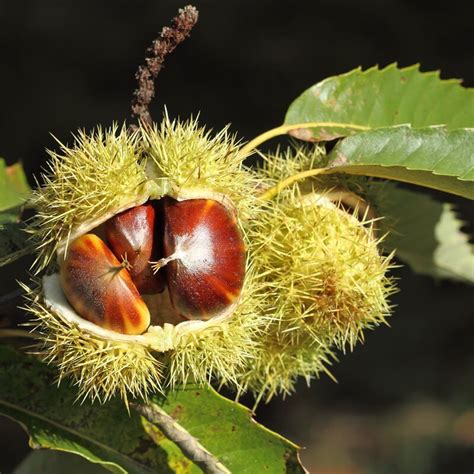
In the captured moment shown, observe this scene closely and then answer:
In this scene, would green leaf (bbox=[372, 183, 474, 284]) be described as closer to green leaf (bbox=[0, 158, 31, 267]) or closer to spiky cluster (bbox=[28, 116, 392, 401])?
spiky cluster (bbox=[28, 116, 392, 401])

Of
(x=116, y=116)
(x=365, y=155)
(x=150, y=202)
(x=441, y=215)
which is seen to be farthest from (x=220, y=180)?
(x=116, y=116)

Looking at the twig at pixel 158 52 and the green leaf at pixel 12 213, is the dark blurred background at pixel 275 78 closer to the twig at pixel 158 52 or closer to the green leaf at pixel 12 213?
the green leaf at pixel 12 213

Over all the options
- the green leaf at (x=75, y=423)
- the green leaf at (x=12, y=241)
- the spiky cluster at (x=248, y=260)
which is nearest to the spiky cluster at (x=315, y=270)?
the spiky cluster at (x=248, y=260)

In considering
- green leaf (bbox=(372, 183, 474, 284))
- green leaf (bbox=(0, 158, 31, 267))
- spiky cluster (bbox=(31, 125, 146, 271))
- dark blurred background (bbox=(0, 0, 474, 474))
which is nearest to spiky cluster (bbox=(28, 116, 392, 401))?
spiky cluster (bbox=(31, 125, 146, 271))

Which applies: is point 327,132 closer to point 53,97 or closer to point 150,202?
point 150,202

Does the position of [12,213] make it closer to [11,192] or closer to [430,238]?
[11,192]

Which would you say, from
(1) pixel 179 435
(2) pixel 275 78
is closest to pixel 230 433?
(1) pixel 179 435
